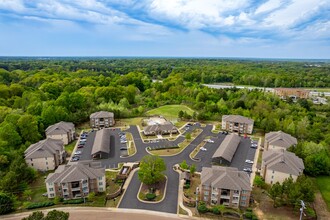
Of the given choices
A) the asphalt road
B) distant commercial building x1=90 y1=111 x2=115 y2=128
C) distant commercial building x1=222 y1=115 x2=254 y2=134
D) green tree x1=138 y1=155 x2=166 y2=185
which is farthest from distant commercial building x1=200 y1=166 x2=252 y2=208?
distant commercial building x1=90 y1=111 x2=115 y2=128

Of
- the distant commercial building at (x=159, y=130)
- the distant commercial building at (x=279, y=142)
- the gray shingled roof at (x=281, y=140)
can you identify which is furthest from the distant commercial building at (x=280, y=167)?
the distant commercial building at (x=159, y=130)

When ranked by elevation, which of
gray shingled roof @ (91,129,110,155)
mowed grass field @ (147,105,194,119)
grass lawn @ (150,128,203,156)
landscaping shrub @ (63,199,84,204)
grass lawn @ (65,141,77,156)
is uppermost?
gray shingled roof @ (91,129,110,155)

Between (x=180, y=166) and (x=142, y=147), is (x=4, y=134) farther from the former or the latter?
(x=180, y=166)

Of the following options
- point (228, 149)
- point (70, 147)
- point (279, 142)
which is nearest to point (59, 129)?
point (70, 147)

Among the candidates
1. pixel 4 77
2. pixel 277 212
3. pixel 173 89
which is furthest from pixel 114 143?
pixel 4 77

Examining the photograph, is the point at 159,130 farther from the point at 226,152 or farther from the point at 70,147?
the point at 70,147

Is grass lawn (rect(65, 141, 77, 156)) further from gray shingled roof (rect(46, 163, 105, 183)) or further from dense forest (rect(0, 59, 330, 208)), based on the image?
gray shingled roof (rect(46, 163, 105, 183))
